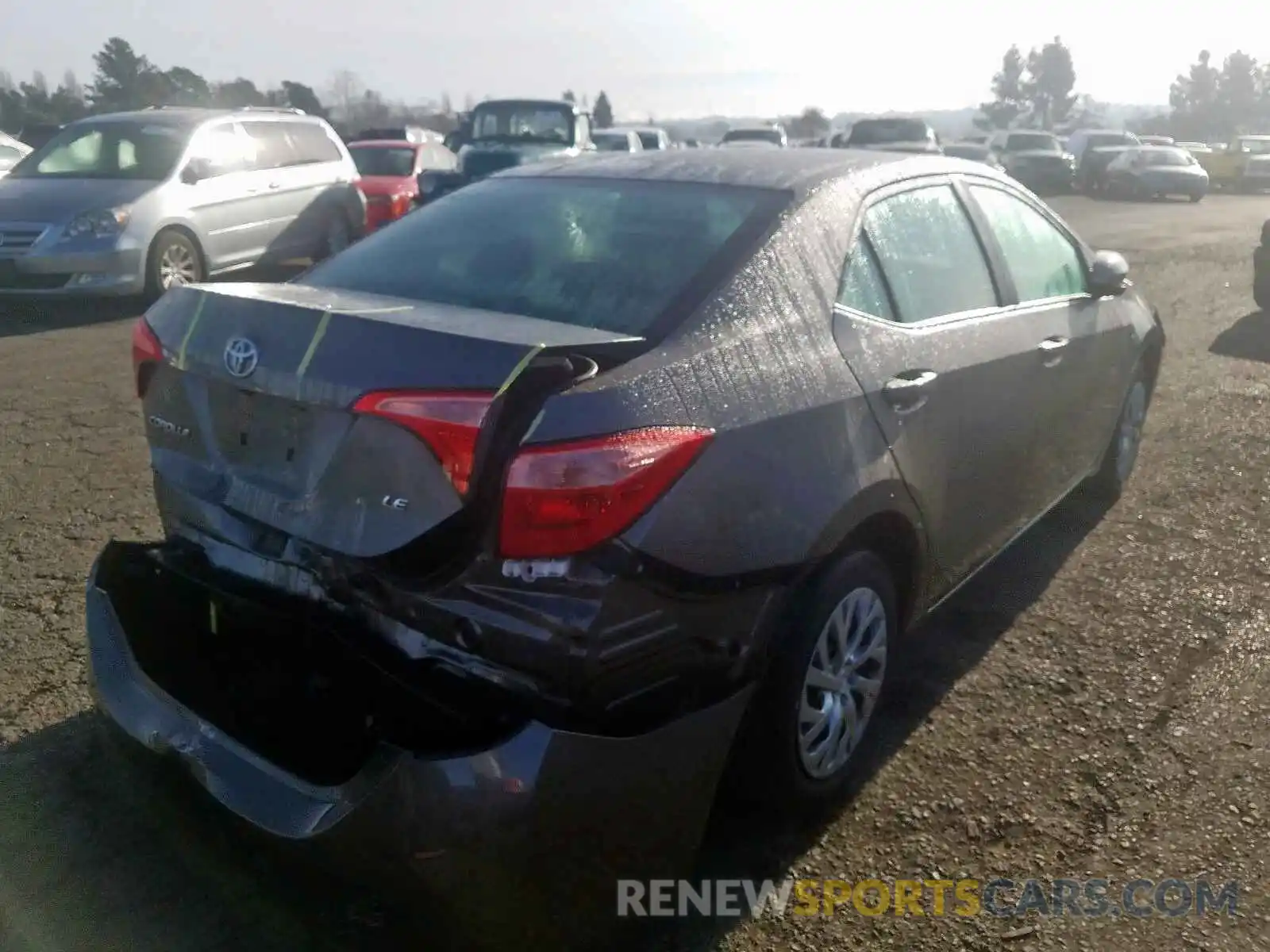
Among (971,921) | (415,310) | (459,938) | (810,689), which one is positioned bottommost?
(971,921)

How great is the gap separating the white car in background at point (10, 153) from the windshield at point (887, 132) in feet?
48.1

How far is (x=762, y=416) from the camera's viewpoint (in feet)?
7.97

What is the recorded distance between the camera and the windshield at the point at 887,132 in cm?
2250

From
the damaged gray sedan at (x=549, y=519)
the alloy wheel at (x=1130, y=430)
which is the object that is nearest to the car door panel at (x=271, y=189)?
the damaged gray sedan at (x=549, y=519)

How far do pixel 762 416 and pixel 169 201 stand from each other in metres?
8.59

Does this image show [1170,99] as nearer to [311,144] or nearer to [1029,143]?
[1029,143]

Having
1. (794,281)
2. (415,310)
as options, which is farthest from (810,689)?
(415,310)

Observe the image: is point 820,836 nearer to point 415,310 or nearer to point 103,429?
point 415,310

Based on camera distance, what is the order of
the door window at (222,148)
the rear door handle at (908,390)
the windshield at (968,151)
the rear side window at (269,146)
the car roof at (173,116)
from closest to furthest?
the rear door handle at (908,390) → the door window at (222,148) → the car roof at (173,116) → the rear side window at (269,146) → the windshield at (968,151)

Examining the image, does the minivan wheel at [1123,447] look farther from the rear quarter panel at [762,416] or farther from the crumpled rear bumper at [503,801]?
the crumpled rear bumper at [503,801]

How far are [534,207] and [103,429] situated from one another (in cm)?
381

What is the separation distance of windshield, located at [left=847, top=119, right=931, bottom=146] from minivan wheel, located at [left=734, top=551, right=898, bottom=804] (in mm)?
20840

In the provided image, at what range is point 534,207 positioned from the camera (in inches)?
127

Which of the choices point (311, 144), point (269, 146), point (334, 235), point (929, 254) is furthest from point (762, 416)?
point (311, 144)
